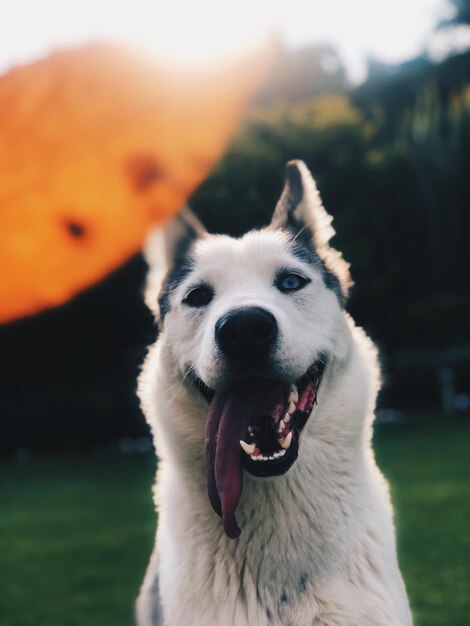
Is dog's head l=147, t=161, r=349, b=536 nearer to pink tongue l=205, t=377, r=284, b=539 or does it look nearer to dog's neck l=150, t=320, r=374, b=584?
pink tongue l=205, t=377, r=284, b=539

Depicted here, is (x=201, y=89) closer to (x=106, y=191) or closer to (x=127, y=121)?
(x=127, y=121)

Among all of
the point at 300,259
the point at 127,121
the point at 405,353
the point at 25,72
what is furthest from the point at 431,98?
the point at 300,259

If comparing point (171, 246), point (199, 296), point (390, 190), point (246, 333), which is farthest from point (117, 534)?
point (390, 190)

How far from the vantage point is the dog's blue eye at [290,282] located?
3834 millimetres

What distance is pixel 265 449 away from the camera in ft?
11.1

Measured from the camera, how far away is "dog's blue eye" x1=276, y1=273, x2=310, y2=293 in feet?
12.6

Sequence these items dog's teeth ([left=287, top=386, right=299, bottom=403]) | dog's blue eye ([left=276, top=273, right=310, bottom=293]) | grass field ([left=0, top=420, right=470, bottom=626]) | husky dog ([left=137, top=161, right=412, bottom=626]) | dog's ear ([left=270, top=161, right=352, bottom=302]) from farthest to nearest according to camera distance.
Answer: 1. grass field ([left=0, top=420, right=470, bottom=626])
2. dog's ear ([left=270, top=161, right=352, bottom=302])
3. dog's blue eye ([left=276, top=273, right=310, bottom=293])
4. dog's teeth ([left=287, top=386, right=299, bottom=403])
5. husky dog ([left=137, top=161, right=412, bottom=626])

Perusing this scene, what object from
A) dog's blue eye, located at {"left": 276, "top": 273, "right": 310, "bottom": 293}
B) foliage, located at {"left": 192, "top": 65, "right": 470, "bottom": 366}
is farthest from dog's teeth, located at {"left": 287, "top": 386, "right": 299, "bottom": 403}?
foliage, located at {"left": 192, "top": 65, "right": 470, "bottom": 366}

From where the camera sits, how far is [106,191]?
39.3 feet

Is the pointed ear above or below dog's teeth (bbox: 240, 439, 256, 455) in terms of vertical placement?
above

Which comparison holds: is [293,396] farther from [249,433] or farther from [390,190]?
[390,190]

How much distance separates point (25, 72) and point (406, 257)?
16057 mm

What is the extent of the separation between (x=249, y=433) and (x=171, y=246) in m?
1.34

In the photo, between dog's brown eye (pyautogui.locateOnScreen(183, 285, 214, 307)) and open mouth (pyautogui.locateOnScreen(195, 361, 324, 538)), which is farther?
dog's brown eye (pyautogui.locateOnScreen(183, 285, 214, 307))
